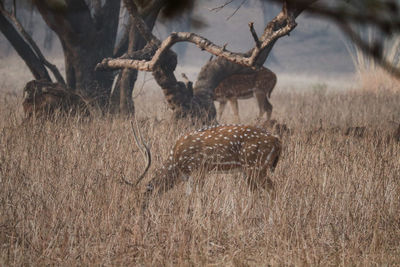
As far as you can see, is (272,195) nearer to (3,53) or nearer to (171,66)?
(171,66)

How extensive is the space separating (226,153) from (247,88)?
5886 mm

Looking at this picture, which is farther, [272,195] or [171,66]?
[171,66]

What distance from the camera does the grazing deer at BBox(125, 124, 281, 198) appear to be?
381 centimetres

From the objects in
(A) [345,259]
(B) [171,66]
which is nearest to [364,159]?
(A) [345,259]

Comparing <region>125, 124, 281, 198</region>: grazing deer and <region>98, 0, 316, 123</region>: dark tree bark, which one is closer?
<region>125, 124, 281, 198</region>: grazing deer

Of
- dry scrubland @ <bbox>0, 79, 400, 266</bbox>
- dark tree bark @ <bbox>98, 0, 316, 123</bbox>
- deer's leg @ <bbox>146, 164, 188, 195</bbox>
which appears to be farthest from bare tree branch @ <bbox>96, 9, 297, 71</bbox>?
deer's leg @ <bbox>146, 164, 188, 195</bbox>

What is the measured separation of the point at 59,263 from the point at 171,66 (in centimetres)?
469

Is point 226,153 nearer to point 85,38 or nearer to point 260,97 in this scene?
point 85,38

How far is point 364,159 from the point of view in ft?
14.4

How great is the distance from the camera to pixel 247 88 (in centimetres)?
963

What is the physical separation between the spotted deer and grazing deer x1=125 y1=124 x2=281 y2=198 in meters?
5.35

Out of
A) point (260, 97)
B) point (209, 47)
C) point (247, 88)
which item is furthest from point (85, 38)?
point (260, 97)

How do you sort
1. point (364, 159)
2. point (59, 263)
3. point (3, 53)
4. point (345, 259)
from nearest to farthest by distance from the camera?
Result: point (59, 263)
point (345, 259)
point (364, 159)
point (3, 53)

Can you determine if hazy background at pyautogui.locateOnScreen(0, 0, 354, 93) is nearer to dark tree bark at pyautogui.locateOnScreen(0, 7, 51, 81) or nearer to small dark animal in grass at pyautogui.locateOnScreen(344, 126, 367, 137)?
dark tree bark at pyautogui.locateOnScreen(0, 7, 51, 81)
